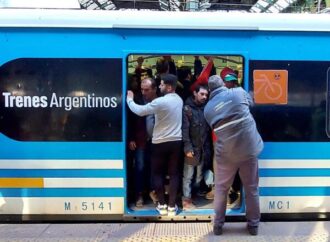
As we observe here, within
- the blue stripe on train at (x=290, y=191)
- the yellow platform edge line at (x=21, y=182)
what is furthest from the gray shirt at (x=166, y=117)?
the yellow platform edge line at (x=21, y=182)

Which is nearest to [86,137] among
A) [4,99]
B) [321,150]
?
[4,99]

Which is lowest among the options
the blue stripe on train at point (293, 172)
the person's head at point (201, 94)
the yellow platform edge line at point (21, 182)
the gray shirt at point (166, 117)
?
the yellow platform edge line at point (21, 182)

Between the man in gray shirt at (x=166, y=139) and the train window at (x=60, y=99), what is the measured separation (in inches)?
11.8

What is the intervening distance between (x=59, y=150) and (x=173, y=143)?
1136 millimetres

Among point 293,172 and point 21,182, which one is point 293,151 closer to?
point 293,172

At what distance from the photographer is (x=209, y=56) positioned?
14.8 ft

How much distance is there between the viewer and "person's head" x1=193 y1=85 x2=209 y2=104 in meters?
4.80

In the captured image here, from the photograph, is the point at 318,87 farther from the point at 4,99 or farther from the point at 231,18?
the point at 4,99

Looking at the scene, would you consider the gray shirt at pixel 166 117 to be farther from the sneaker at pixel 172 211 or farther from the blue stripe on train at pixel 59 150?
the sneaker at pixel 172 211

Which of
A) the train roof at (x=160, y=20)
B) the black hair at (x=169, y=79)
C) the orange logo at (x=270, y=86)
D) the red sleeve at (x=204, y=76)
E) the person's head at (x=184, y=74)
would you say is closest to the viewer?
the train roof at (x=160, y=20)

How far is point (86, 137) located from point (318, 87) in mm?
2376

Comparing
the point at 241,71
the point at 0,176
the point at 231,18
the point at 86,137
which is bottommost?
the point at 0,176

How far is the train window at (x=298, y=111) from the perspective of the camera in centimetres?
448

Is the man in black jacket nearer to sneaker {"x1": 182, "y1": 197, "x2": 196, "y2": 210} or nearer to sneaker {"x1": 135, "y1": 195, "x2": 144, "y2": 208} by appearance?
sneaker {"x1": 182, "y1": 197, "x2": 196, "y2": 210}
